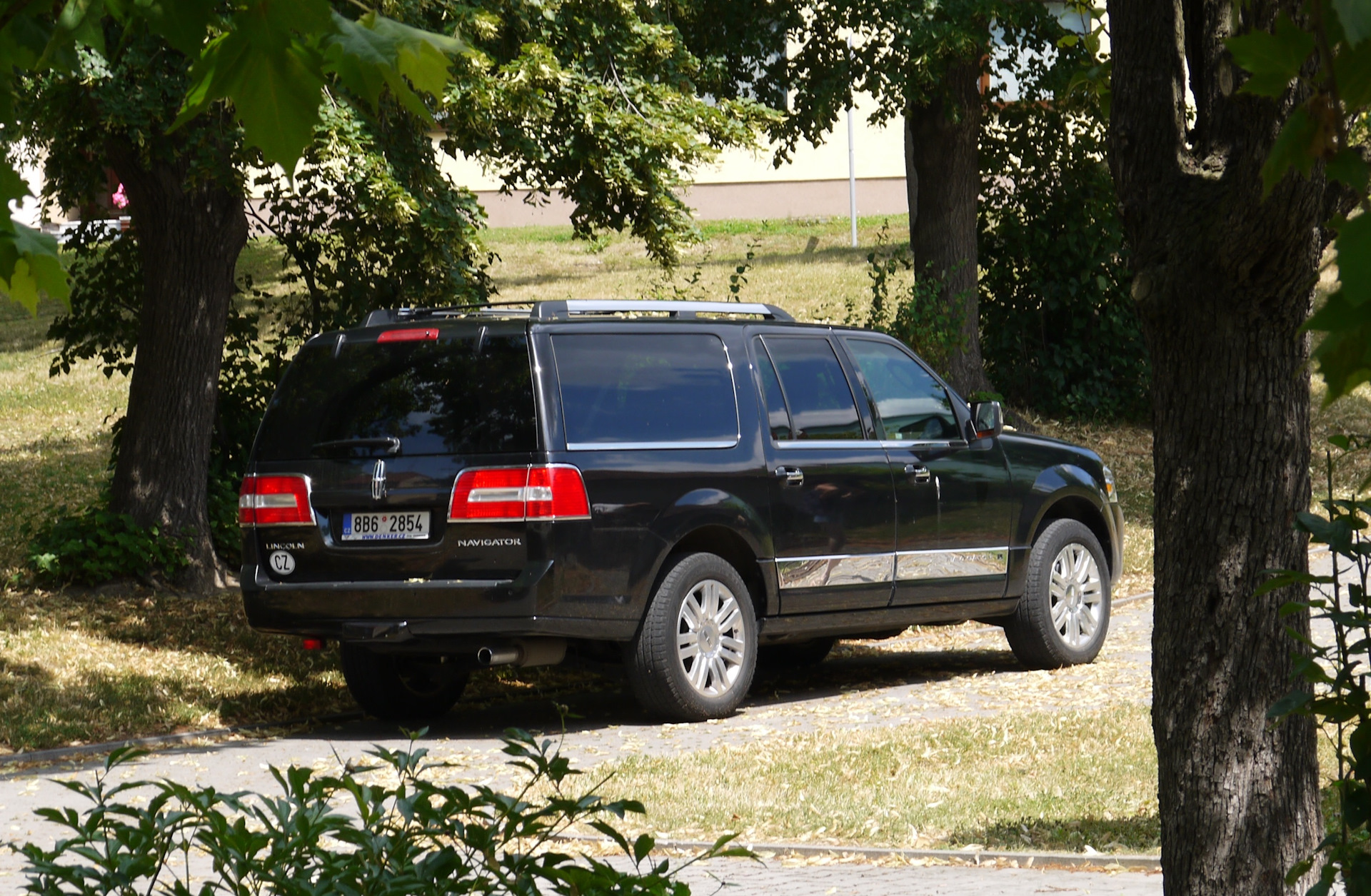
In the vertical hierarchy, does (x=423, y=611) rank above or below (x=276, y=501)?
below

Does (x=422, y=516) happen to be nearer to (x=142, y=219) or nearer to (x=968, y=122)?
(x=142, y=219)

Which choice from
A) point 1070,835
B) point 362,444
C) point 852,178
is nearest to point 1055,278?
point 362,444

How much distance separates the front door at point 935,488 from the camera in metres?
9.48

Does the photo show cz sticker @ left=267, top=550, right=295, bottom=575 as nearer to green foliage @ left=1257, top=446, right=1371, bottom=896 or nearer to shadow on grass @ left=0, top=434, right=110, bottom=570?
shadow on grass @ left=0, top=434, right=110, bottom=570

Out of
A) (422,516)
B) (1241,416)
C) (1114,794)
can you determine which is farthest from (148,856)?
(422,516)

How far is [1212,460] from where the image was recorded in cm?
399

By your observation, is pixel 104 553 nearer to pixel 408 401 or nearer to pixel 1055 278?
pixel 408 401

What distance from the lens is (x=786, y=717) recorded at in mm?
8727

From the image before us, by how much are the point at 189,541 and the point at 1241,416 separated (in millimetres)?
9615

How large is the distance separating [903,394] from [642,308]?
5.81 feet

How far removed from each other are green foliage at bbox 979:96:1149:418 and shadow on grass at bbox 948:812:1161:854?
14.9m

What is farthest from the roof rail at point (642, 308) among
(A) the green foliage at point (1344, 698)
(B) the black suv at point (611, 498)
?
(A) the green foliage at point (1344, 698)

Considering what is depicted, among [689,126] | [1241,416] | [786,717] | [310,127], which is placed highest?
[689,126]

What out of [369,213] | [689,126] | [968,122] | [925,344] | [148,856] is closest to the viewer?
[148,856]
